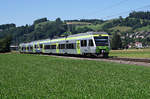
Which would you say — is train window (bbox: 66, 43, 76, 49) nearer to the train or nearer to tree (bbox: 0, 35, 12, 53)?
the train

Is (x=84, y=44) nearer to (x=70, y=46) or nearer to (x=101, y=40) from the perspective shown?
(x=101, y=40)

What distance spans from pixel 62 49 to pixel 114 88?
113ft

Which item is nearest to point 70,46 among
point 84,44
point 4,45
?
point 84,44

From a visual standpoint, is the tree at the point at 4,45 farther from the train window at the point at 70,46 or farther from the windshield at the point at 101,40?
the windshield at the point at 101,40

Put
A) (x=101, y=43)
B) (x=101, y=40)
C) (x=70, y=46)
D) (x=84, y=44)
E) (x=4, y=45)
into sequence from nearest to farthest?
1. (x=101, y=43)
2. (x=101, y=40)
3. (x=84, y=44)
4. (x=70, y=46)
5. (x=4, y=45)

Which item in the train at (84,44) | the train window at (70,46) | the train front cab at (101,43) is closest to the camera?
the train front cab at (101,43)

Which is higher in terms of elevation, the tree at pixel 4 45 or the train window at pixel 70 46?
the tree at pixel 4 45

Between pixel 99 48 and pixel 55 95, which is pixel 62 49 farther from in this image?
pixel 55 95

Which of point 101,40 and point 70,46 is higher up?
point 101,40

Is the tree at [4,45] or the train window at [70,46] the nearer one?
the train window at [70,46]

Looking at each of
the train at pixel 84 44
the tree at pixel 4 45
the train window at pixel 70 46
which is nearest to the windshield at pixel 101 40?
the train at pixel 84 44

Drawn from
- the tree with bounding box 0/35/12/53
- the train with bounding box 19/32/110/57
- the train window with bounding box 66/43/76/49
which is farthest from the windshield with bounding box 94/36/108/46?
the tree with bounding box 0/35/12/53

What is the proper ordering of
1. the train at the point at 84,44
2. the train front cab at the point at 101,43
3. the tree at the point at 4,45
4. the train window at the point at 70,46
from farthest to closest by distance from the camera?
the tree at the point at 4,45
the train window at the point at 70,46
the train at the point at 84,44
the train front cab at the point at 101,43

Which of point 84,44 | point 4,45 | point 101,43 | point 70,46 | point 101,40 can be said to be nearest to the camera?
point 101,43
